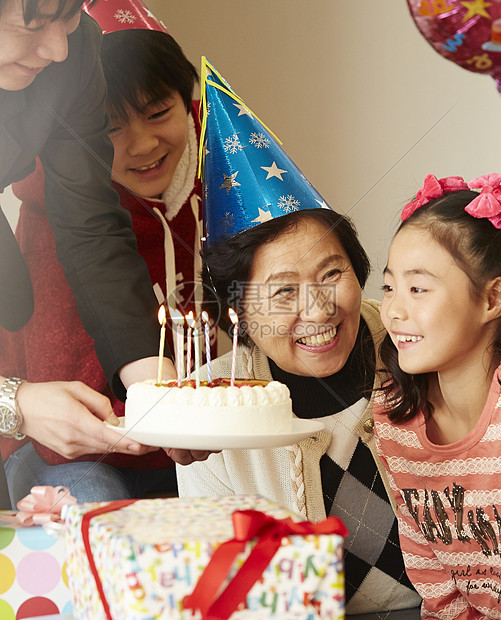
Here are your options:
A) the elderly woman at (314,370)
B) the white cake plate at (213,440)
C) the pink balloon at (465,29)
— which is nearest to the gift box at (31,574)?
the white cake plate at (213,440)

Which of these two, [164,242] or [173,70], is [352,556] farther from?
[173,70]

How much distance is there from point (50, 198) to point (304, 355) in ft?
1.57

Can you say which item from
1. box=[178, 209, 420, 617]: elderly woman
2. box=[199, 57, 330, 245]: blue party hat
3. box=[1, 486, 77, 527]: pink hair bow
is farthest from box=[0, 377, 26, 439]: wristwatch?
box=[199, 57, 330, 245]: blue party hat

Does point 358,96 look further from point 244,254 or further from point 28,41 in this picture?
point 28,41

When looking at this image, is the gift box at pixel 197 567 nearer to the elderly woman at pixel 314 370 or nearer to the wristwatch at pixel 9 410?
the wristwatch at pixel 9 410

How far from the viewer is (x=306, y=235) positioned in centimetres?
116

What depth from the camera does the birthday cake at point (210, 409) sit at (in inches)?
29.5

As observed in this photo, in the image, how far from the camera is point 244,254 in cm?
117

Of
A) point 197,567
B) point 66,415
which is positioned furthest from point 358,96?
point 197,567

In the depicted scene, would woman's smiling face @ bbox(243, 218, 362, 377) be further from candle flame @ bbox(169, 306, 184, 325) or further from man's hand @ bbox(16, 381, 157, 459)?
man's hand @ bbox(16, 381, 157, 459)

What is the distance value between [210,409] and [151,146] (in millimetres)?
596

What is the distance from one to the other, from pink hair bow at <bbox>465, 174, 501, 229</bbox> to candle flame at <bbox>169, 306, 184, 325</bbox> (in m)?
0.49

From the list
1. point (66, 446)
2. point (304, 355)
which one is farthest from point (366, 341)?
point (66, 446)

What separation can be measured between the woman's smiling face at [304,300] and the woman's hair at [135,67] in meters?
0.32
